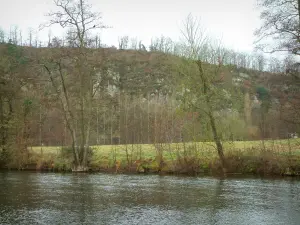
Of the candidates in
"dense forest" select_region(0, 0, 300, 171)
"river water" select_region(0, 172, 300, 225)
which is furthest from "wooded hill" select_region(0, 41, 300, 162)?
"river water" select_region(0, 172, 300, 225)

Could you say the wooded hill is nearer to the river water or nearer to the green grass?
the green grass

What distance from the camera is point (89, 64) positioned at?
37531 millimetres

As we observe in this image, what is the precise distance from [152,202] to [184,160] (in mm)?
15155

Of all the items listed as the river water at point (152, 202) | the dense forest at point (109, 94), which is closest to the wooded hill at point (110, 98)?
the dense forest at point (109, 94)

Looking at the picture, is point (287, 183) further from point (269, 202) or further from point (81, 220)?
point (81, 220)

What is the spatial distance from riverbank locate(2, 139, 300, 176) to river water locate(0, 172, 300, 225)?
4323 millimetres

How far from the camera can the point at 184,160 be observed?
1271 inches

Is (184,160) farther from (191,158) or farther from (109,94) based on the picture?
(109,94)

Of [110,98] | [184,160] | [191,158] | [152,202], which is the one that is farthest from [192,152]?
[152,202]

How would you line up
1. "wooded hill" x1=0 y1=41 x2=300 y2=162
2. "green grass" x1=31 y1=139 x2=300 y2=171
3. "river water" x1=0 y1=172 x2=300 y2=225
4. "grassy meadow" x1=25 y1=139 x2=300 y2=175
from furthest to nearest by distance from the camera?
"wooded hill" x1=0 y1=41 x2=300 y2=162
"green grass" x1=31 y1=139 x2=300 y2=171
"grassy meadow" x1=25 y1=139 x2=300 y2=175
"river water" x1=0 y1=172 x2=300 y2=225

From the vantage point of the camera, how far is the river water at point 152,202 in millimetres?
13594

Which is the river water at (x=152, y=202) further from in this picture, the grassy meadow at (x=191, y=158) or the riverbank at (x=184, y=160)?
the grassy meadow at (x=191, y=158)

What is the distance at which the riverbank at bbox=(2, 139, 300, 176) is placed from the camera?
2969cm

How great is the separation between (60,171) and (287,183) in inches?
880
